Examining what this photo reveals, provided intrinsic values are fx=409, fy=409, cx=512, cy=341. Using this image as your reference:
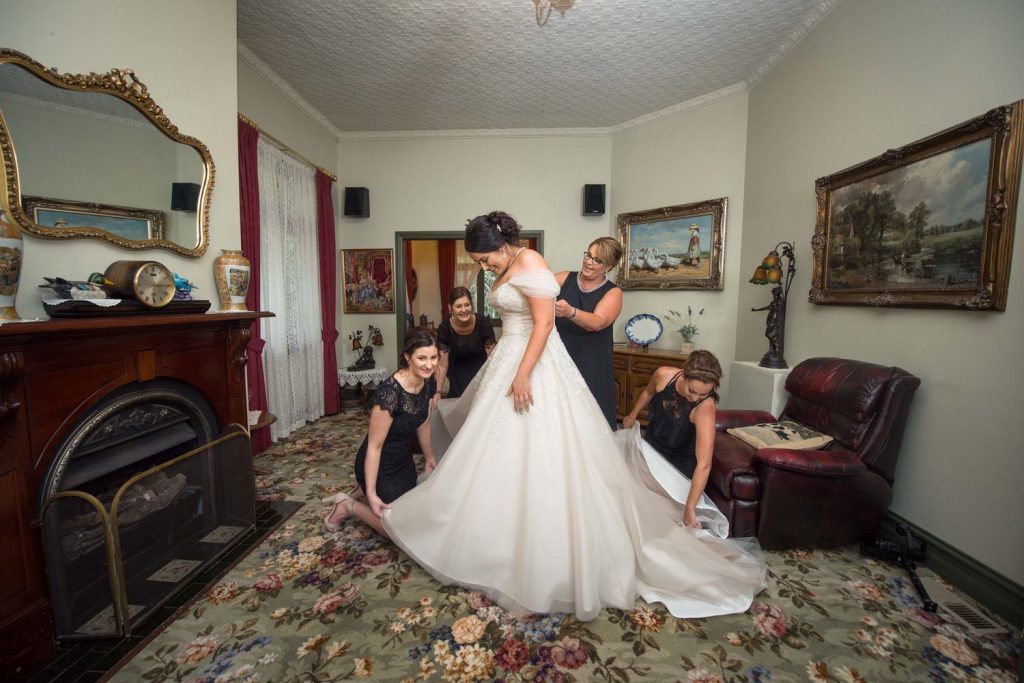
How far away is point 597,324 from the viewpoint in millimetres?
2537

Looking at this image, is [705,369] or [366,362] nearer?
[705,369]

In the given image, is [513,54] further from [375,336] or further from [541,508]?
[541,508]

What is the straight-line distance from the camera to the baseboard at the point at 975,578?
180 centimetres

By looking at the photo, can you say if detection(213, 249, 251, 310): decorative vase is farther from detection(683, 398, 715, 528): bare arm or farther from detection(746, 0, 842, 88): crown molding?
detection(746, 0, 842, 88): crown molding

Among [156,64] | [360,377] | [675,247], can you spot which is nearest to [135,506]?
[156,64]

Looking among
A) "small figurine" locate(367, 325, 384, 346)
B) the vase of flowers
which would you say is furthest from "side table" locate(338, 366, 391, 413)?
the vase of flowers

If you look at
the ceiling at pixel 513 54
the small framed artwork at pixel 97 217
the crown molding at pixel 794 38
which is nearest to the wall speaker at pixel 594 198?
the ceiling at pixel 513 54

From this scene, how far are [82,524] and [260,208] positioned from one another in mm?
3079

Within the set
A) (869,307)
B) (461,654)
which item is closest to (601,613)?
(461,654)

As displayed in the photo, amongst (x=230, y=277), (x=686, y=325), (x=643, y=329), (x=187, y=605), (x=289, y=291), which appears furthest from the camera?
(x=643, y=329)

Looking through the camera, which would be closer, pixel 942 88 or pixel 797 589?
pixel 797 589

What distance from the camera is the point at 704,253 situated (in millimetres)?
4547

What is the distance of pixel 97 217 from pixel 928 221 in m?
4.27

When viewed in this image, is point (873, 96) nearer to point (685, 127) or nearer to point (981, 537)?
point (685, 127)
